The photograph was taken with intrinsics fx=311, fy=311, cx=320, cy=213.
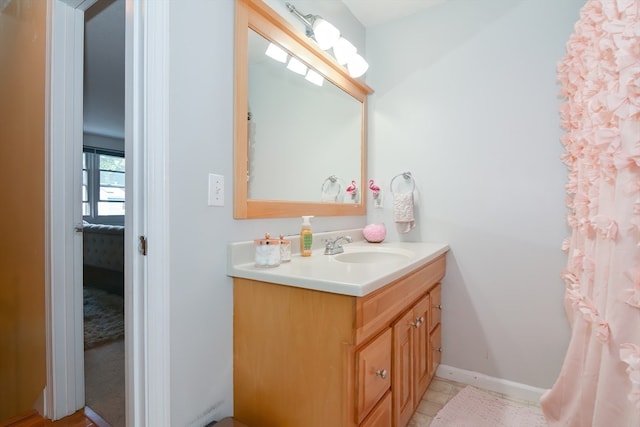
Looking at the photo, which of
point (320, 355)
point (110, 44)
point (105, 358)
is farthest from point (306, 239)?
point (110, 44)

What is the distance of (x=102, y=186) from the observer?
5.62m

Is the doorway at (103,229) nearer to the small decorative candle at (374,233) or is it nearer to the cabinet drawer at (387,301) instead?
the cabinet drawer at (387,301)

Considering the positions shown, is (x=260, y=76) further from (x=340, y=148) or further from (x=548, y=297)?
(x=548, y=297)

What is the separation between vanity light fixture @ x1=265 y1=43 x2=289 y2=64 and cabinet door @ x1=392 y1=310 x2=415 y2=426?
4.01 ft

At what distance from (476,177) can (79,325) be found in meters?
2.18

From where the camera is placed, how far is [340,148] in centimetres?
193

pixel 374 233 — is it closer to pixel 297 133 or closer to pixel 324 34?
pixel 297 133

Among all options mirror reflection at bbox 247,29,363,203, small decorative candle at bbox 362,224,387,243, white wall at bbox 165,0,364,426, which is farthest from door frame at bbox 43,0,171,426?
small decorative candle at bbox 362,224,387,243

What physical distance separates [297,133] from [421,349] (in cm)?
121

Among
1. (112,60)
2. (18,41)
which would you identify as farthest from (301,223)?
(112,60)

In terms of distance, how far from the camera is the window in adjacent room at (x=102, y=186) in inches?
215

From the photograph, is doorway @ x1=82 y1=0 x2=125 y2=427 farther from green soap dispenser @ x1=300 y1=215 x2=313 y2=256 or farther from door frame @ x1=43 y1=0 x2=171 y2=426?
green soap dispenser @ x1=300 y1=215 x2=313 y2=256

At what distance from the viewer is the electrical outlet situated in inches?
42.3

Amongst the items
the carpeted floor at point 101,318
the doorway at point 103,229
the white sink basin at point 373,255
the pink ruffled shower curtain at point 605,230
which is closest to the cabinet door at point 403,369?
the white sink basin at point 373,255
